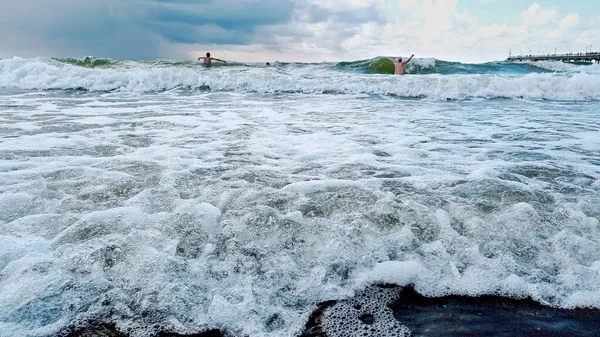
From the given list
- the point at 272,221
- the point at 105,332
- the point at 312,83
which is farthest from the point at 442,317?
the point at 312,83

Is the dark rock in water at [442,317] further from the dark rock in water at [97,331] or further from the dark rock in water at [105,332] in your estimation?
the dark rock in water at [97,331]

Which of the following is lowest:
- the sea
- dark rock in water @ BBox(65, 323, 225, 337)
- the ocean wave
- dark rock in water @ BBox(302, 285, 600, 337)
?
dark rock in water @ BBox(302, 285, 600, 337)

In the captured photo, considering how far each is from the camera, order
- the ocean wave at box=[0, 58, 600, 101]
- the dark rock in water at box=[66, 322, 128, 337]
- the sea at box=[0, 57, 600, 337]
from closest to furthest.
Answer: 1. the dark rock in water at box=[66, 322, 128, 337]
2. the sea at box=[0, 57, 600, 337]
3. the ocean wave at box=[0, 58, 600, 101]

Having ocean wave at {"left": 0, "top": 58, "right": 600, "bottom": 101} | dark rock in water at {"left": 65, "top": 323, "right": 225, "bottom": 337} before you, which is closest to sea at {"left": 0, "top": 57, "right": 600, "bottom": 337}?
dark rock in water at {"left": 65, "top": 323, "right": 225, "bottom": 337}

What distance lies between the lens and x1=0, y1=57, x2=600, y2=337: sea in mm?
2020

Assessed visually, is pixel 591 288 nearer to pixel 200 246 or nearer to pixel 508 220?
pixel 508 220

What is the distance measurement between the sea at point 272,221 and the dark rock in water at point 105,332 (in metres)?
0.04

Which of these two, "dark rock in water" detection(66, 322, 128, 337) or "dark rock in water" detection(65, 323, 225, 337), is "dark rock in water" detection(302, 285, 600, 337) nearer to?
"dark rock in water" detection(65, 323, 225, 337)

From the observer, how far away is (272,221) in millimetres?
2764

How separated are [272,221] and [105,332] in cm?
123

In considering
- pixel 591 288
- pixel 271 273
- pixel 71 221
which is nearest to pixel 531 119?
pixel 591 288

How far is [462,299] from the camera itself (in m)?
2.10

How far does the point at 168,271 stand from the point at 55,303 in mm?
525

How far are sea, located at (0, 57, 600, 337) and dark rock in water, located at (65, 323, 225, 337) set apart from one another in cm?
4
